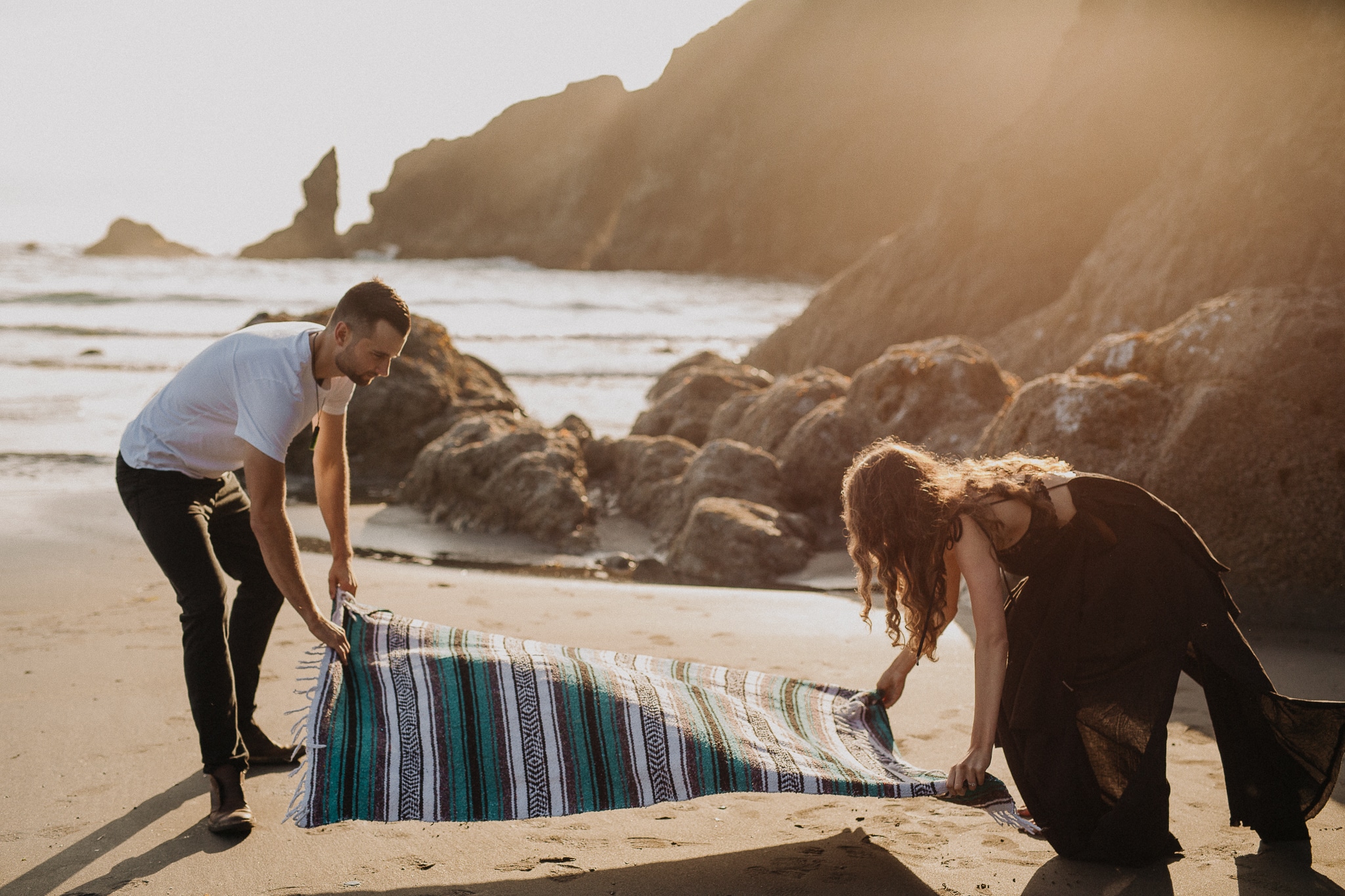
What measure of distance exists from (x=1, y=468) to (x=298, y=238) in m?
82.1

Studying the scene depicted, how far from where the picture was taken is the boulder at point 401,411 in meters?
9.45

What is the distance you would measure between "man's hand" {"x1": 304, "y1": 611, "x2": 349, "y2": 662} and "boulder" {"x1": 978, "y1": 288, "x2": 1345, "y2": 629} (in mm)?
4370

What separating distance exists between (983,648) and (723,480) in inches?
190

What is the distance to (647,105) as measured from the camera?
254 feet

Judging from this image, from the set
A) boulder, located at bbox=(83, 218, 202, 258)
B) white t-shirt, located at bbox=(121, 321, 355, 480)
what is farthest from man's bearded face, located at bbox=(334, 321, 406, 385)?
boulder, located at bbox=(83, 218, 202, 258)

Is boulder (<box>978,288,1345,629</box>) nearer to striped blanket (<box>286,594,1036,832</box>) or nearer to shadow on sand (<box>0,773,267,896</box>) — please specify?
striped blanket (<box>286,594,1036,832</box>)

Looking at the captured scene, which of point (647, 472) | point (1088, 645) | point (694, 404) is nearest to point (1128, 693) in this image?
point (1088, 645)

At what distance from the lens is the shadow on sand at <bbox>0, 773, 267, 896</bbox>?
104 inches

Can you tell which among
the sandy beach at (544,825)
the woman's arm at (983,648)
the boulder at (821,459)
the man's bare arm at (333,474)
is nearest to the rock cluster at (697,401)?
the boulder at (821,459)

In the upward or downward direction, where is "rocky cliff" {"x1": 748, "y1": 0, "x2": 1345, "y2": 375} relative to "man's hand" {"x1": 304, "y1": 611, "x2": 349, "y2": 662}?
upward

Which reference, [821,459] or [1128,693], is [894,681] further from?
[821,459]

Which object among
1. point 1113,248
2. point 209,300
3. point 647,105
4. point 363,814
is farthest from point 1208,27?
point 647,105

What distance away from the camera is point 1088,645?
2.71 meters

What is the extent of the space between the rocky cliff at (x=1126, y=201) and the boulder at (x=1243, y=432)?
432 centimetres
